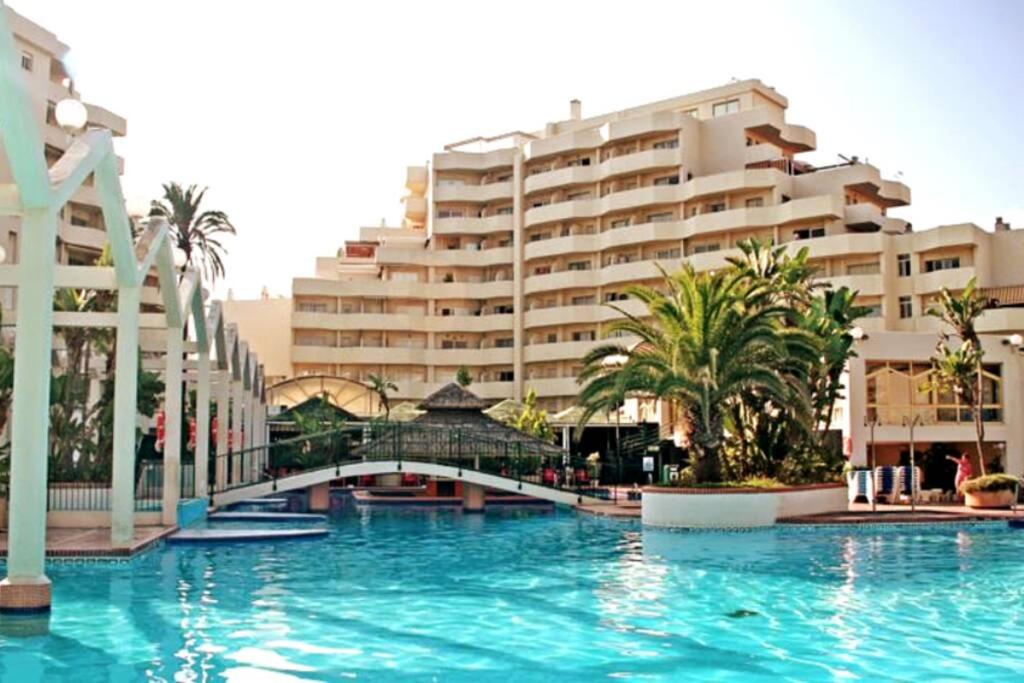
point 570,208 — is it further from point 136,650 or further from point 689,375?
point 136,650

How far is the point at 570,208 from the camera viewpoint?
6388 centimetres

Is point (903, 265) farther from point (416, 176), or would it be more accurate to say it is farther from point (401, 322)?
point (416, 176)

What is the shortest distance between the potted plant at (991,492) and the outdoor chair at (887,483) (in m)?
2.37

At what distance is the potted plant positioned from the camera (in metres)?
29.0

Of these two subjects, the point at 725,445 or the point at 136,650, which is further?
the point at 725,445

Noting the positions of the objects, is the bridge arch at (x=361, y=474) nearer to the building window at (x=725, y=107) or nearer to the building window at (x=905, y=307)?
the building window at (x=905, y=307)

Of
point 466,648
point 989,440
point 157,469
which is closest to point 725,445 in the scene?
point 989,440

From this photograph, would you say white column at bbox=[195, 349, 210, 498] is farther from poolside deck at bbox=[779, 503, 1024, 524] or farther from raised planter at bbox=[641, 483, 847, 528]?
poolside deck at bbox=[779, 503, 1024, 524]

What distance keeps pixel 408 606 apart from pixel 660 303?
13.9m

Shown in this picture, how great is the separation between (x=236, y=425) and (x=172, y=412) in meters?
13.7

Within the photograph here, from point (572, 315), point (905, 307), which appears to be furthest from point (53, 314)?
point (572, 315)

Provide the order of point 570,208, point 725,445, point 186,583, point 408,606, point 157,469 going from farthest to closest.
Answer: point 570,208 < point 725,445 < point 157,469 < point 186,583 < point 408,606

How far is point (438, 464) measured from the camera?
31.5m

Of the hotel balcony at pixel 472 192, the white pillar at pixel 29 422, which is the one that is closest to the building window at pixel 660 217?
the hotel balcony at pixel 472 192
